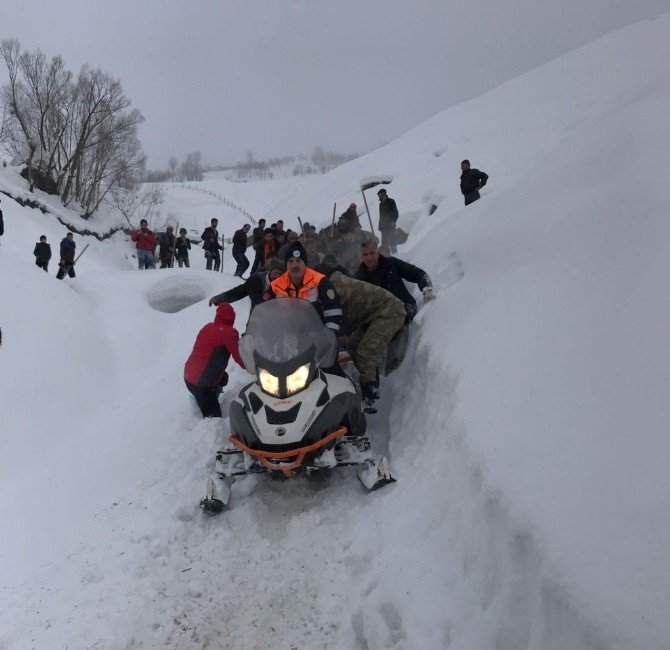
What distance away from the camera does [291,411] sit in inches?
133

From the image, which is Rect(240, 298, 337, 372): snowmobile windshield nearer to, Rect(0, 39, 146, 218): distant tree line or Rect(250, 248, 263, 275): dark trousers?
Rect(250, 248, 263, 275): dark trousers

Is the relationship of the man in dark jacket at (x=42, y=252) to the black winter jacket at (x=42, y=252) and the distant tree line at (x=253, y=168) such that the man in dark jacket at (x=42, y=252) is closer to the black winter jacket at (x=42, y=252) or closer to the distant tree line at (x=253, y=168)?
the black winter jacket at (x=42, y=252)

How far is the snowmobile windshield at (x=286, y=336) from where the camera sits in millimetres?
3709

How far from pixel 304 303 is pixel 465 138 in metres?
21.8

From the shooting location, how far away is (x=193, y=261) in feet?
83.9

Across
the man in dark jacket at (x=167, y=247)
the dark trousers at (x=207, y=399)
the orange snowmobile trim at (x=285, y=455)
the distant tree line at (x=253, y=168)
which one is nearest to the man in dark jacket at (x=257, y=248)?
the man in dark jacket at (x=167, y=247)

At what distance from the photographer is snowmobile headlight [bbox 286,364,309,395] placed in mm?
3502

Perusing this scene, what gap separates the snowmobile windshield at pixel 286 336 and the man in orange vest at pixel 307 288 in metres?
0.23

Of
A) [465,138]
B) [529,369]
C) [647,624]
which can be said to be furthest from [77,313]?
[465,138]

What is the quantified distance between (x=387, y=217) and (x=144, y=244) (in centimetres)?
669

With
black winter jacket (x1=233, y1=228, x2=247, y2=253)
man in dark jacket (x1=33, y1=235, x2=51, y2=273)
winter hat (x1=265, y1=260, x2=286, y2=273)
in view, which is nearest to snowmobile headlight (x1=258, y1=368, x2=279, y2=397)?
winter hat (x1=265, y1=260, x2=286, y2=273)

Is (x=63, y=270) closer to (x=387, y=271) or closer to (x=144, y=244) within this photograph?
(x=144, y=244)

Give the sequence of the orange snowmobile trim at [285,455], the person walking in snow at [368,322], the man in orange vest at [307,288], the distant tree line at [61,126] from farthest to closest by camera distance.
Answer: the distant tree line at [61,126], the person walking in snow at [368,322], the man in orange vest at [307,288], the orange snowmobile trim at [285,455]

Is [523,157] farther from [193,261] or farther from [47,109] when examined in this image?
[47,109]
